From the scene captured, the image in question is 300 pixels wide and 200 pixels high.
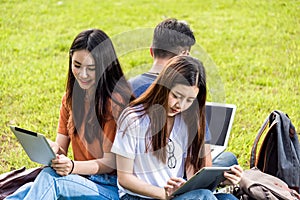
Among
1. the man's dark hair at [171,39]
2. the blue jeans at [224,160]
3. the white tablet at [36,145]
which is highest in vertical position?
the man's dark hair at [171,39]

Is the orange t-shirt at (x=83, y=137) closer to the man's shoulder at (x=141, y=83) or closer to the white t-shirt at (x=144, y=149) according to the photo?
the white t-shirt at (x=144, y=149)

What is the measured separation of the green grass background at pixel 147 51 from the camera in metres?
4.54

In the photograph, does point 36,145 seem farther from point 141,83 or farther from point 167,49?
point 167,49

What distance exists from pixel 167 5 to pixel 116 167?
15.9 feet

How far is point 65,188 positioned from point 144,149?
40 centimetres

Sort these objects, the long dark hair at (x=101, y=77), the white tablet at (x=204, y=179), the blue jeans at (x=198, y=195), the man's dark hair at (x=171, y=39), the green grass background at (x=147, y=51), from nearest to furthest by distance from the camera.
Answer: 1. the white tablet at (x=204, y=179)
2. the blue jeans at (x=198, y=195)
3. the long dark hair at (x=101, y=77)
4. the man's dark hair at (x=171, y=39)
5. the green grass background at (x=147, y=51)

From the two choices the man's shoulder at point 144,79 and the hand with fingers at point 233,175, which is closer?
the hand with fingers at point 233,175

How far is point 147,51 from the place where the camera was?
5836 millimetres

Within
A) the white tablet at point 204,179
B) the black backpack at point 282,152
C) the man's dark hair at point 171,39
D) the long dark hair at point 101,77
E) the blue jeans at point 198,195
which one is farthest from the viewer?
the man's dark hair at point 171,39

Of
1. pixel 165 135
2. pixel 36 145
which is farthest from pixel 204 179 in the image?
pixel 36 145

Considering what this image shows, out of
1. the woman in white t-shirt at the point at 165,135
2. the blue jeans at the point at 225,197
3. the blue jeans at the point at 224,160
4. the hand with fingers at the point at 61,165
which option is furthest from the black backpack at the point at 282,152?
the hand with fingers at the point at 61,165

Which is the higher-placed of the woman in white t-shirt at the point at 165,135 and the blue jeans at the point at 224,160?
the woman in white t-shirt at the point at 165,135

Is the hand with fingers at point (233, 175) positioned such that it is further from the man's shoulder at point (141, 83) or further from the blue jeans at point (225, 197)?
the man's shoulder at point (141, 83)

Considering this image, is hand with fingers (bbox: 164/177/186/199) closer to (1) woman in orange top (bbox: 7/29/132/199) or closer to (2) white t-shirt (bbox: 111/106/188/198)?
(2) white t-shirt (bbox: 111/106/188/198)
